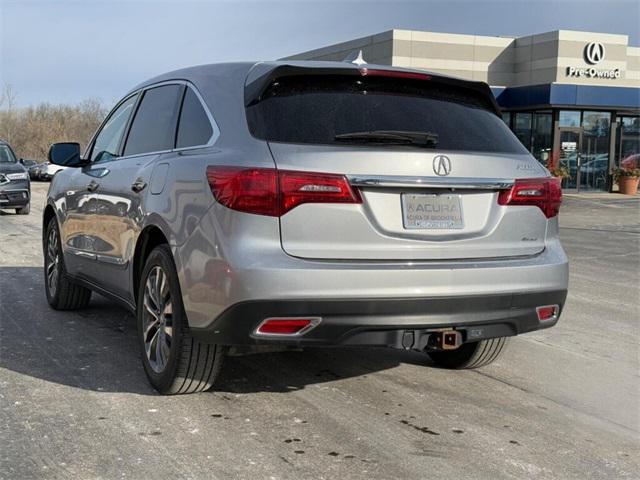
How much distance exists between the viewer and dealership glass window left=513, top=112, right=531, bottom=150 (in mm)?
30109

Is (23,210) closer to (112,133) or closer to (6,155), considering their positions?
(6,155)

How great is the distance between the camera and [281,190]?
11.5 feet

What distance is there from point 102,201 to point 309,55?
102 ft

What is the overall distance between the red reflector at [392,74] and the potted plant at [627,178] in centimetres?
2681

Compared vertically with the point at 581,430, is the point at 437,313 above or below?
above

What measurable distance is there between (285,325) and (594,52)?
29269 mm

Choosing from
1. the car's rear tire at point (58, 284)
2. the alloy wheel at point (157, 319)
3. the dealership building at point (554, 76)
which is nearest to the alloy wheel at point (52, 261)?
the car's rear tire at point (58, 284)

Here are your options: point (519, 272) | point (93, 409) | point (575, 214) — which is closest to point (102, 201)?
point (93, 409)

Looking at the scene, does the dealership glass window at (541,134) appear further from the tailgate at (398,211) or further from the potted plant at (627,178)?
the tailgate at (398,211)

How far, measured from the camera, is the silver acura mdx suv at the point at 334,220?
352cm

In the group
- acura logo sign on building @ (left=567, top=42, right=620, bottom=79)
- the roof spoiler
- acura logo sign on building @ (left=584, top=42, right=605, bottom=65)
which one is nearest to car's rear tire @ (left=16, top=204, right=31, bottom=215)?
the roof spoiler

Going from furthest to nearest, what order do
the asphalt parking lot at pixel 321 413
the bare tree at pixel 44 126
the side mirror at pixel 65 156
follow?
the bare tree at pixel 44 126, the side mirror at pixel 65 156, the asphalt parking lot at pixel 321 413

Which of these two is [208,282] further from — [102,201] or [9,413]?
[102,201]

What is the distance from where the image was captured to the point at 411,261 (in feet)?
11.9
